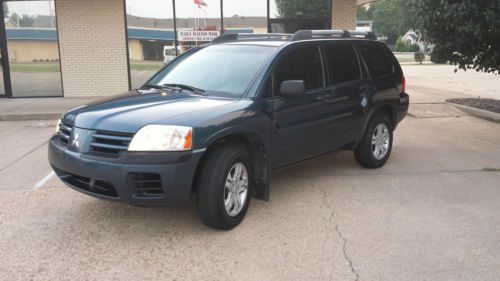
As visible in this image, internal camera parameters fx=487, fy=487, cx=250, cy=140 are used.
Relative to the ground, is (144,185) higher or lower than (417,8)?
lower

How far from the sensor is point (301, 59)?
17.3ft

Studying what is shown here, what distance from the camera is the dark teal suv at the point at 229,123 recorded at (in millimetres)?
3930

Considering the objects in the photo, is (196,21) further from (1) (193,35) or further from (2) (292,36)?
(2) (292,36)

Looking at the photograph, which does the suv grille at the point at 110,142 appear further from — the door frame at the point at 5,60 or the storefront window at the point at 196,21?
the door frame at the point at 5,60

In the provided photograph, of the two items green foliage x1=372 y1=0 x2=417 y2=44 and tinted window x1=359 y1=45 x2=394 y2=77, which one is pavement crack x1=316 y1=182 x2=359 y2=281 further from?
green foliage x1=372 y1=0 x2=417 y2=44

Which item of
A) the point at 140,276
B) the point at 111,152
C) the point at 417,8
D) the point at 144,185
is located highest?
the point at 417,8

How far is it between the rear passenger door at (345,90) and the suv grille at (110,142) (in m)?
2.56

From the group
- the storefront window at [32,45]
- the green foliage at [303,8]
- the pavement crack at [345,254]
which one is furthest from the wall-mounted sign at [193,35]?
the pavement crack at [345,254]

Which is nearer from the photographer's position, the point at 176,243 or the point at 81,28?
the point at 176,243

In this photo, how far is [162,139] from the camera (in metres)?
3.91

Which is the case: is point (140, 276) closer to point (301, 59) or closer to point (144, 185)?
point (144, 185)

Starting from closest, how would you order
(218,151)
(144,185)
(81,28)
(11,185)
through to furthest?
(144,185) < (218,151) < (11,185) < (81,28)

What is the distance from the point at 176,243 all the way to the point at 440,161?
14.2 ft

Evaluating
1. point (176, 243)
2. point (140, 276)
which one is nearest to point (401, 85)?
point (176, 243)
